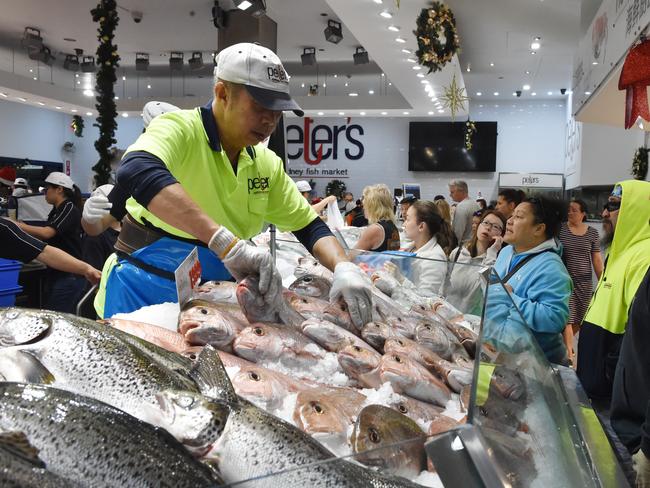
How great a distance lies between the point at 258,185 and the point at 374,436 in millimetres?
1430

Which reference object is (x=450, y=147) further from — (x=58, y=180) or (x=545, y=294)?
(x=545, y=294)

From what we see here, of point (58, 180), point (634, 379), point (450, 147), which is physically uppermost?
point (450, 147)

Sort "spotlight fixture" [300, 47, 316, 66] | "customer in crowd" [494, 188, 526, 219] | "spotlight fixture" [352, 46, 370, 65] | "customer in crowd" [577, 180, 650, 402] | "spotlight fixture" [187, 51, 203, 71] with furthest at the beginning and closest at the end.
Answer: "spotlight fixture" [187, 51, 203, 71]
"spotlight fixture" [300, 47, 316, 66]
"spotlight fixture" [352, 46, 370, 65]
"customer in crowd" [494, 188, 526, 219]
"customer in crowd" [577, 180, 650, 402]

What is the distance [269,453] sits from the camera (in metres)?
0.76

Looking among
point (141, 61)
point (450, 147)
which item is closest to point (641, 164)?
point (450, 147)

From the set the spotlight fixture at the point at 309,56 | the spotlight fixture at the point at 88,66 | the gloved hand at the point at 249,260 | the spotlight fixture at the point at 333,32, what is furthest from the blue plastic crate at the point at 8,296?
the spotlight fixture at the point at 88,66

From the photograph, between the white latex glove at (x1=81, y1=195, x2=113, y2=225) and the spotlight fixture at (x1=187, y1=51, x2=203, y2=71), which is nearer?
the white latex glove at (x1=81, y1=195, x2=113, y2=225)

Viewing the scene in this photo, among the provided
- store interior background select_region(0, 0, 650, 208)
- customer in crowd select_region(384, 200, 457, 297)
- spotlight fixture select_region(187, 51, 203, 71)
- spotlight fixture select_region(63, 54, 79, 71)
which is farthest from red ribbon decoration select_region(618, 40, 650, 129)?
spotlight fixture select_region(63, 54, 79, 71)

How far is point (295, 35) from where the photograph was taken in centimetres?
1259

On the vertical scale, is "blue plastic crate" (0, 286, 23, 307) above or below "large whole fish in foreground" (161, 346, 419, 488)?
below

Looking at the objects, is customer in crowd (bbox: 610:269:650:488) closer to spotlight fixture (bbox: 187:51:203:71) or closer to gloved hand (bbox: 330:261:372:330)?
gloved hand (bbox: 330:261:372:330)

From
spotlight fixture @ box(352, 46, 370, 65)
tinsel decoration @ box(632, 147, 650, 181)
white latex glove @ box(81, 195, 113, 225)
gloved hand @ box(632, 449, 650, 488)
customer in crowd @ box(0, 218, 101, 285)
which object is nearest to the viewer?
gloved hand @ box(632, 449, 650, 488)

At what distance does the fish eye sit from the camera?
928 mm

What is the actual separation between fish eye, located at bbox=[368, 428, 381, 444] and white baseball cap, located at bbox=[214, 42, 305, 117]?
117cm
